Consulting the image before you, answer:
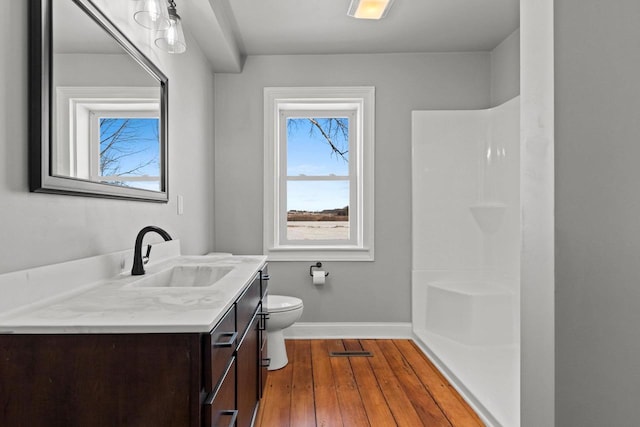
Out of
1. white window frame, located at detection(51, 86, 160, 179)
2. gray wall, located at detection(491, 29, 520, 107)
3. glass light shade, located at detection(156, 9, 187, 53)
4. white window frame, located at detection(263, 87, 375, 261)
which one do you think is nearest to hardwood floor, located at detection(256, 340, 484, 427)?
white window frame, located at detection(263, 87, 375, 261)

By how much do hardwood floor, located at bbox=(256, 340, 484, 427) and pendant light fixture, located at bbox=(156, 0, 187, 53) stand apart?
6.04 feet

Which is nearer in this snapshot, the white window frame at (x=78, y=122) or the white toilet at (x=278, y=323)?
the white window frame at (x=78, y=122)

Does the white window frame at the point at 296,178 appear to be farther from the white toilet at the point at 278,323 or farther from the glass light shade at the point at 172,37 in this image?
the glass light shade at the point at 172,37

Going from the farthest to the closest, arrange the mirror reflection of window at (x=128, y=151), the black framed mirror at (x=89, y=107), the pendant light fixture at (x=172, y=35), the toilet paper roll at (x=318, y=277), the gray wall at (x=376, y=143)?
the gray wall at (x=376, y=143) < the toilet paper roll at (x=318, y=277) < the pendant light fixture at (x=172, y=35) < the mirror reflection of window at (x=128, y=151) < the black framed mirror at (x=89, y=107)

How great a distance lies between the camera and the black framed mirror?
1121 mm

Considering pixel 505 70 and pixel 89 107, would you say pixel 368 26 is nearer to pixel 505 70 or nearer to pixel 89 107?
pixel 505 70

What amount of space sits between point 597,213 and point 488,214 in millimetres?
2382

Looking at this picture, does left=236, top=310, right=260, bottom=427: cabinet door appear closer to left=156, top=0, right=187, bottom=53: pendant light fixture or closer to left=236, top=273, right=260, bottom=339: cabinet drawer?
left=236, top=273, right=260, bottom=339: cabinet drawer

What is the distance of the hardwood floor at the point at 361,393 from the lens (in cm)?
196

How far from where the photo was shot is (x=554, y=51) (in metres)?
0.76

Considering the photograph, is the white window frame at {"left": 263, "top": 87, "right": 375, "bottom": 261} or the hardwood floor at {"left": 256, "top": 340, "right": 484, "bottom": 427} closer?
the hardwood floor at {"left": 256, "top": 340, "right": 484, "bottom": 427}

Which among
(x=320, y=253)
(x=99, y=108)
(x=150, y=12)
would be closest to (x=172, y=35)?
(x=150, y=12)

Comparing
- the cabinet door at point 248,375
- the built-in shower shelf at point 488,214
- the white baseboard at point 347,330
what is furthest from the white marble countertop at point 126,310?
the built-in shower shelf at point 488,214

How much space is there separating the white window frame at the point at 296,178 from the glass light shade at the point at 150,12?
1.56m
